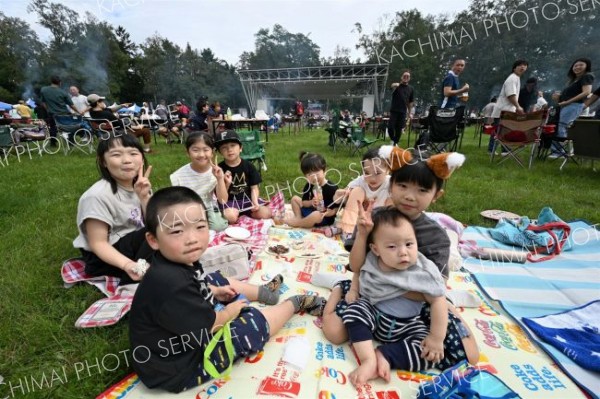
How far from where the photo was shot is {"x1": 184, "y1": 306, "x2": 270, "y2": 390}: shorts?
135cm

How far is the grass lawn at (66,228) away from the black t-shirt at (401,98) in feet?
5.63

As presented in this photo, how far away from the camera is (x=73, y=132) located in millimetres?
7430

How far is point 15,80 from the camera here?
27.9 metres

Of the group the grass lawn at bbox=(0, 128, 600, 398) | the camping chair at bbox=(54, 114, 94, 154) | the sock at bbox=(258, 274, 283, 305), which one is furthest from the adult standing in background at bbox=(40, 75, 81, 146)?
the sock at bbox=(258, 274, 283, 305)

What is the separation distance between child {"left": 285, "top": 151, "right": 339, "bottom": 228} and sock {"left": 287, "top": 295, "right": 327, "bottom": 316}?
4.56ft

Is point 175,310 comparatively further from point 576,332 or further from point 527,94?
point 527,94

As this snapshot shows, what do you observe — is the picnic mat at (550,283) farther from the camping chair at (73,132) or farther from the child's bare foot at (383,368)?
the camping chair at (73,132)

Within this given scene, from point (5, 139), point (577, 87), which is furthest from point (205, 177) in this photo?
point (577, 87)

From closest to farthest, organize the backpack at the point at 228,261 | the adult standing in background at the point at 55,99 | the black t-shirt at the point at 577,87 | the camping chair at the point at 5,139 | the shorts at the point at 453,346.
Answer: the shorts at the point at 453,346
the backpack at the point at 228,261
the black t-shirt at the point at 577,87
the camping chair at the point at 5,139
the adult standing in background at the point at 55,99

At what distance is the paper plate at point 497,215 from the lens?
339 cm

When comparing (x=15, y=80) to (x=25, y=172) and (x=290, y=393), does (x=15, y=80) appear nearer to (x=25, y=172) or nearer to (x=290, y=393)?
(x=25, y=172)

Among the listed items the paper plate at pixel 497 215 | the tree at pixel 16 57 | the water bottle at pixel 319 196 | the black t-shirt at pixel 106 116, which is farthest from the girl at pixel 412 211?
the tree at pixel 16 57

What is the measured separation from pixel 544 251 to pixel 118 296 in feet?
11.7

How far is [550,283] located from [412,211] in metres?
1.51
